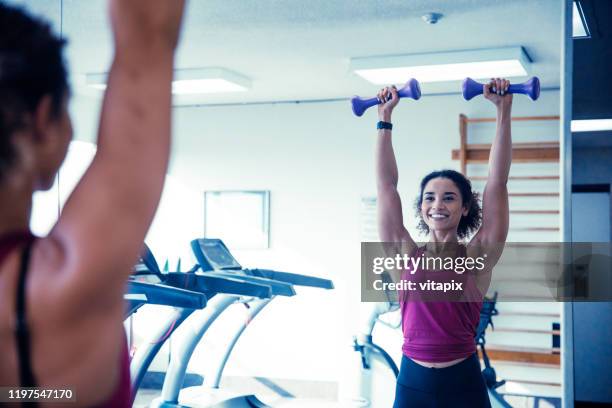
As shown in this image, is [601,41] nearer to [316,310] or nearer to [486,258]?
[486,258]

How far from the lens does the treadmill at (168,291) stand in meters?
3.16

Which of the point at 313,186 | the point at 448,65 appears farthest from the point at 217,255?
the point at 313,186

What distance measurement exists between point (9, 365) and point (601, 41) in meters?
3.03

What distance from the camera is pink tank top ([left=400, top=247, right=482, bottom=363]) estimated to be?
2.25 metres

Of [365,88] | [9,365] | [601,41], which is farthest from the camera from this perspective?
[365,88]

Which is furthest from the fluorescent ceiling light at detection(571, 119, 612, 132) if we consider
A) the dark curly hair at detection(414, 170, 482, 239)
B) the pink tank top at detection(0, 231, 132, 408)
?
the pink tank top at detection(0, 231, 132, 408)

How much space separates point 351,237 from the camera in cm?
663

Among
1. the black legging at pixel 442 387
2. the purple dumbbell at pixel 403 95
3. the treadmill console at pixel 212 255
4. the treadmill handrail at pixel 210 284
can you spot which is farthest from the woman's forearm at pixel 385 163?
the treadmill console at pixel 212 255

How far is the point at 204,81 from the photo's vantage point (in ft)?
18.9

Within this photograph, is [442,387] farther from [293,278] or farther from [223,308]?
[293,278]

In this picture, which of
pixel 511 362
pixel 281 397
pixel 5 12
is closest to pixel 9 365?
pixel 5 12

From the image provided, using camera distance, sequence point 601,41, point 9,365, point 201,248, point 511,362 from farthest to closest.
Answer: point 511,362 → point 201,248 → point 601,41 → point 9,365

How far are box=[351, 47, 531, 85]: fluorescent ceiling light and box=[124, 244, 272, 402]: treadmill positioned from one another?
6.71 feet
